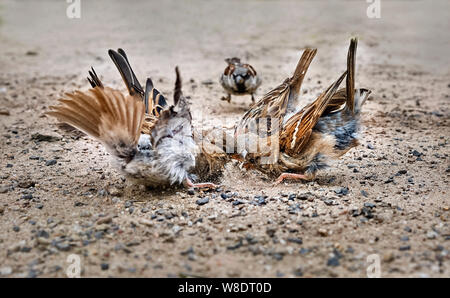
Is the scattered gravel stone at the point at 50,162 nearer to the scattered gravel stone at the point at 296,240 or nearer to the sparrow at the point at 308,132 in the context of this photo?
the sparrow at the point at 308,132

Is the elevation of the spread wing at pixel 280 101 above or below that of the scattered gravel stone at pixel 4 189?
above

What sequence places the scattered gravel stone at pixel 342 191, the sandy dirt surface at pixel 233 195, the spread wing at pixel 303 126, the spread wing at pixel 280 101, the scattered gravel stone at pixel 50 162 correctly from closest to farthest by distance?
the sandy dirt surface at pixel 233 195 < the scattered gravel stone at pixel 342 191 < the spread wing at pixel 303 126 < the spread wing at pixel 280 101 < the scattered gravel stone at pixel 50 162

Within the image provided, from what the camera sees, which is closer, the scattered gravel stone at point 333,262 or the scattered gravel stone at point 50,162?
the scattered gravel stone at point 333,262

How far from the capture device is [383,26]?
36.1ft

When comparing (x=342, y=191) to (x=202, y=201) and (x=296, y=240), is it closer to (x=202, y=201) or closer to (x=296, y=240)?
(x=296, y=240)

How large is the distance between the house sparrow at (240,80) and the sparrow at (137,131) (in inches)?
99.1

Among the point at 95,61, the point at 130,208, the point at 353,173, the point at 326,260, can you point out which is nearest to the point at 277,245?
the point at 326,260

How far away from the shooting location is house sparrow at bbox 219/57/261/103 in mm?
6543

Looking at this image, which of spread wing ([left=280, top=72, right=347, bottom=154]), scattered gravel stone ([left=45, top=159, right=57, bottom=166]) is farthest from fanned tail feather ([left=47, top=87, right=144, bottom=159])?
spread wing ([left=280, top=72, right=347, bottom=154])

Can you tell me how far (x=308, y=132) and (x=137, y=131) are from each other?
61.4 inches

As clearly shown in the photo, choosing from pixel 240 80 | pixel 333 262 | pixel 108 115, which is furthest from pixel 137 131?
pixel 240 80

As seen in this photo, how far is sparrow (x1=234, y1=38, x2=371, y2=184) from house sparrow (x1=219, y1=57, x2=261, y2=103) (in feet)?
6.55

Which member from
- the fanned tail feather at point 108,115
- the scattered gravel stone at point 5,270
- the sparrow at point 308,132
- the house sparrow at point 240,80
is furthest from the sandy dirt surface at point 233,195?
the fanned tail feather at point 108,115

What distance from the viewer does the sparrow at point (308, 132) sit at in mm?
4164
